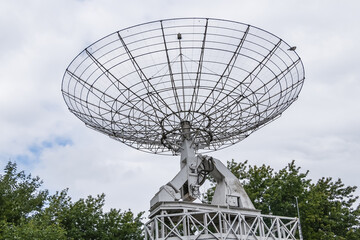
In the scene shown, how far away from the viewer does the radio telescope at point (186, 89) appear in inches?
884

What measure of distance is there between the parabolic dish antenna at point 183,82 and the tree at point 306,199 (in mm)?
14035

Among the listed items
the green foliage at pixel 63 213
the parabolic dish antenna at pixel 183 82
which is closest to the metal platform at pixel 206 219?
the parabolic dish antenna at pixel 183 82

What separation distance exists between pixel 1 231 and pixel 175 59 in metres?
20.6

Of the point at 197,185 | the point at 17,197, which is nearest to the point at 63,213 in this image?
the point at 17,197

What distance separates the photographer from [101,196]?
41.1 m

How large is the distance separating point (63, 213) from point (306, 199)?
22.6m

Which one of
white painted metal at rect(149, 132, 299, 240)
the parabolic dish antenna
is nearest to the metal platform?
white painted metal at rect(149, 132, 299, 240)

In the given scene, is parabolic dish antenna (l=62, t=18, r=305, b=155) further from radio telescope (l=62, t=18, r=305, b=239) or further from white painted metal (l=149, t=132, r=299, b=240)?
white painted metal (l=149, t=132, r=299, b=240)

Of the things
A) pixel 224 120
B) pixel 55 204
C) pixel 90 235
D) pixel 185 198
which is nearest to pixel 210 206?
pixel 185 198

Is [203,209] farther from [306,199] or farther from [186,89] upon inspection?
[306,199]

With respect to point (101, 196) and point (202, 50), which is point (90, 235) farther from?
point (202, 50)

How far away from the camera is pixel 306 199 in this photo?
131 feet

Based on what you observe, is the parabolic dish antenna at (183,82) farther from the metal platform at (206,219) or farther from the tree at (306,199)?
the tree at (306,199)

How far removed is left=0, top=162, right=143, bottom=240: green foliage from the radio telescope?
40.1 feet
